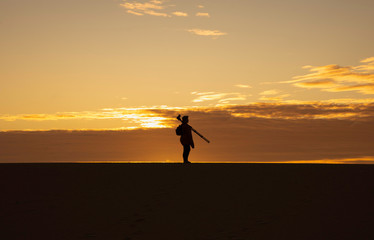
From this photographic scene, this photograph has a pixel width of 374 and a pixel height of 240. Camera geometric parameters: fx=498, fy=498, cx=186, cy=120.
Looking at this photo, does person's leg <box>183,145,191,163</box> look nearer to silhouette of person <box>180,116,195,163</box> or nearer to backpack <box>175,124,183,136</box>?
silhouette of person <box>180,116,195,163</box>

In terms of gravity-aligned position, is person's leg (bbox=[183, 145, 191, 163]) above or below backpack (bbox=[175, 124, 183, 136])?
below
